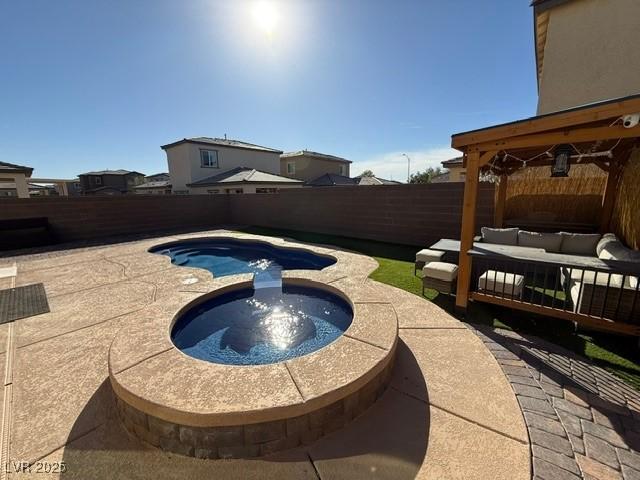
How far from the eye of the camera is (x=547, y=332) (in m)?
4.02

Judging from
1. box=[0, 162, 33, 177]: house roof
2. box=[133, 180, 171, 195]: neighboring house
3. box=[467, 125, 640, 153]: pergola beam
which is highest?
box=[0, 162, 33, 177]: house roof

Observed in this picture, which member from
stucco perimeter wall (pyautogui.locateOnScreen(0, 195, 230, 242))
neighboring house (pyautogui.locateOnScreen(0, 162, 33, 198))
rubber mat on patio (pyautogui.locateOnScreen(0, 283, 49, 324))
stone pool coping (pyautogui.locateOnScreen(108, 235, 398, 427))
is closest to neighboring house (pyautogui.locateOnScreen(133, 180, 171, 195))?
neighboring house (pyautogui.locateOnScreen(0, 162, 33, 198))

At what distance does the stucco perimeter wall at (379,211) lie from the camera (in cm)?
874

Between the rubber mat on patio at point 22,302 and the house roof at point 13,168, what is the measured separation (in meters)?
15.9

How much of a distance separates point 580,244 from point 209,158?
950 inches

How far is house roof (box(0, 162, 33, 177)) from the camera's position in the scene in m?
15.6

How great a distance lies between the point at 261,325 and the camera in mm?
4578

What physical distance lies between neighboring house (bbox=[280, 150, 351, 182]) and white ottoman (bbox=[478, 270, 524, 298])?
85.7ft

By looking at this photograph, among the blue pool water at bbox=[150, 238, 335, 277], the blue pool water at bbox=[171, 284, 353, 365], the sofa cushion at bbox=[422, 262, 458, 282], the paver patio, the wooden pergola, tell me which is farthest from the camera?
the blue pool water at bbox=[150, 238, 335, 277]

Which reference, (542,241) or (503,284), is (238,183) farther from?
(503,284)

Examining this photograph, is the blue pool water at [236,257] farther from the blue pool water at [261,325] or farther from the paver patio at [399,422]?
the paver patio at [399,422]

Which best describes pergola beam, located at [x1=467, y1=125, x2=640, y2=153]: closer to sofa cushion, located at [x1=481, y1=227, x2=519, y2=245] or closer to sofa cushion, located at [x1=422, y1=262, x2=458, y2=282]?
sofa cushion, located at [x1=422, y1=262, x2=458, y2=282]

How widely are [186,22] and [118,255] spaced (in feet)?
24.8

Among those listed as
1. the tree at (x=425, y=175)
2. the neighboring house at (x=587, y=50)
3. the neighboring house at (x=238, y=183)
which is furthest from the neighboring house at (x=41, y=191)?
the tree at (x=425, y=175)
